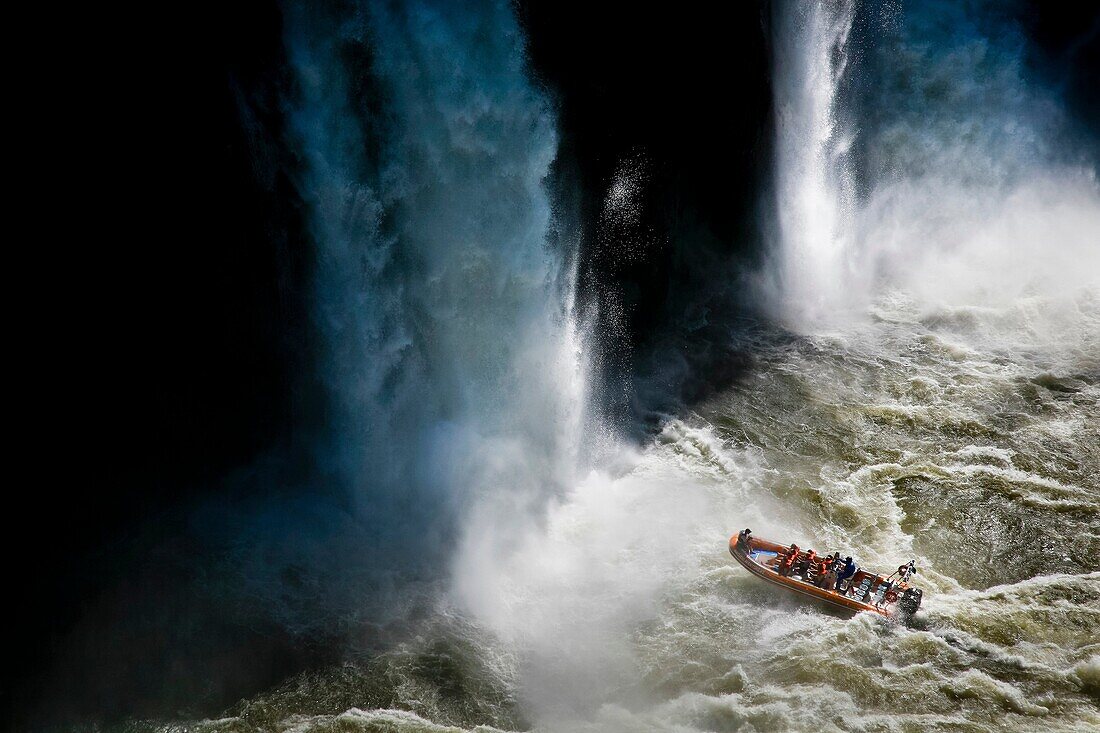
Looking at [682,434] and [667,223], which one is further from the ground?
[667,223]

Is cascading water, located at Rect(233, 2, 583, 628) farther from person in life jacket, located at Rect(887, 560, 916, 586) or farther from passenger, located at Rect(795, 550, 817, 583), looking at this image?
person in life jacket, located at Rect(887, 560, 916, 586)

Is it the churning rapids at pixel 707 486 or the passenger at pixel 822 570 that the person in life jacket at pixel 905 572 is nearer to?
the churning rapids at pixel 707 486

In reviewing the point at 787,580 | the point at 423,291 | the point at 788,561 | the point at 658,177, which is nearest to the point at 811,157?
the point at 658,177

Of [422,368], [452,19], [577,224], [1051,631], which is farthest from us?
[577,224]

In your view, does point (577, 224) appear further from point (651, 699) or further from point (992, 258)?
point (992, 258)

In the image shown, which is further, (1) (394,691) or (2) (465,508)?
(2) (465,508)

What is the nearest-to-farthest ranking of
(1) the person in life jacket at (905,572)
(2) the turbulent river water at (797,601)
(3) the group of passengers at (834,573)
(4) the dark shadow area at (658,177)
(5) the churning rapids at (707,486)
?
(2) the turbulent river water at (797,601) < (5) the churning rapids at (707,486) < (3) the group of passengers at (834,573) < (1) the person in life jacket at (905,572) < (4) the dark shadow area at (658,177)

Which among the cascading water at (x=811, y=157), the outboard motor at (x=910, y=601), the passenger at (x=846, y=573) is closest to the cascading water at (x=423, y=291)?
the passenger at (x=846, y=573)

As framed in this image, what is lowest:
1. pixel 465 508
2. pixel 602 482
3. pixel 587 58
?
pixel 465 508

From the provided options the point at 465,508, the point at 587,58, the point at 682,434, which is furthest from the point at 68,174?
the point at 682,434
